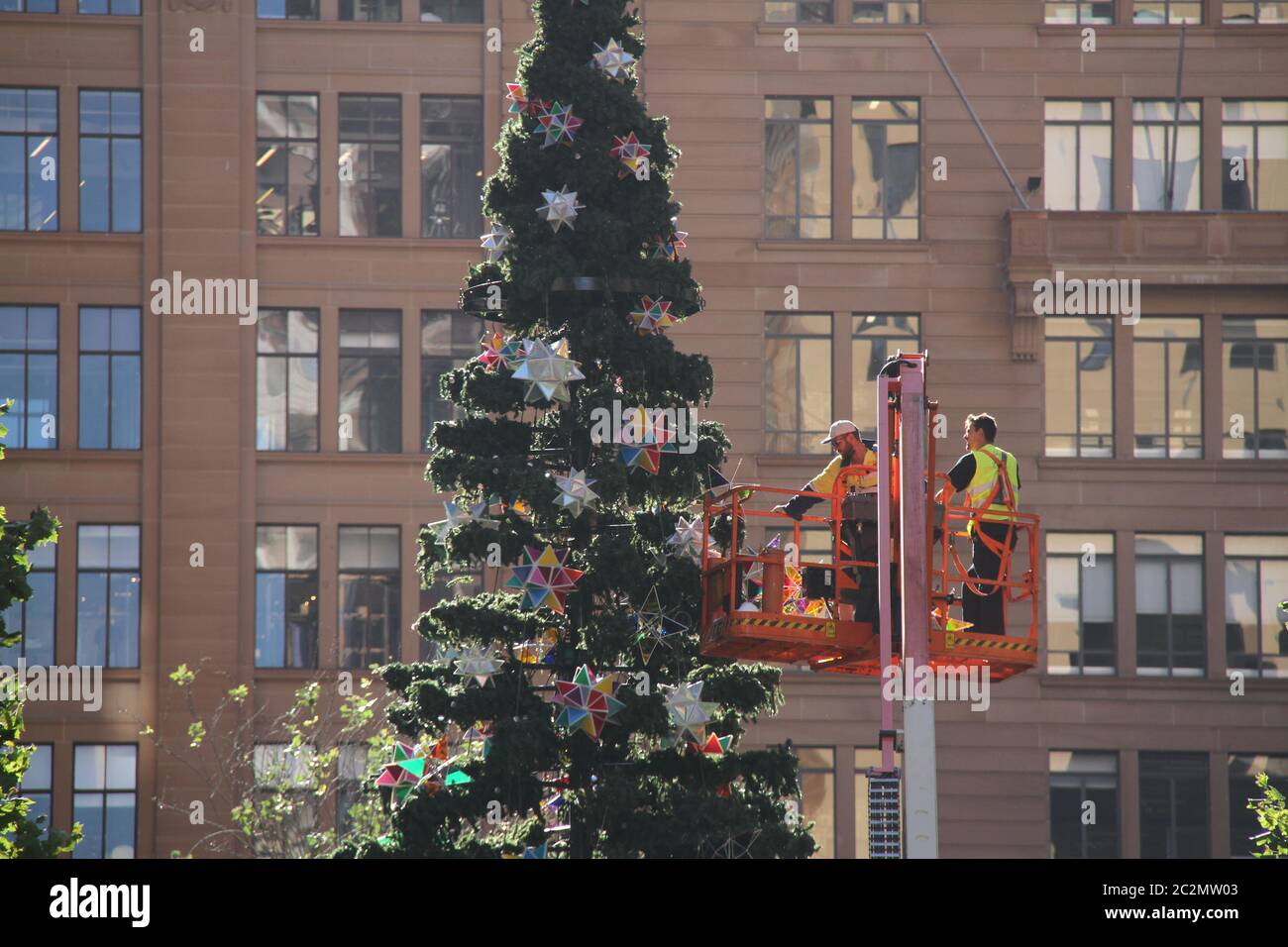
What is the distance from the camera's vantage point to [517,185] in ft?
67.3

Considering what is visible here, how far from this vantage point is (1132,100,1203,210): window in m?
38.6

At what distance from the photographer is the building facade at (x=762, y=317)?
3719cm

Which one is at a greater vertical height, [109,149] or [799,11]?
[799,11]

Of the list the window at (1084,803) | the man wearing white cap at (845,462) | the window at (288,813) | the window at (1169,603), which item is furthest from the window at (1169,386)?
the man wearing white cap at (845,462)

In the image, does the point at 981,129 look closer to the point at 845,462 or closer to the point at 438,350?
the point at 438,350

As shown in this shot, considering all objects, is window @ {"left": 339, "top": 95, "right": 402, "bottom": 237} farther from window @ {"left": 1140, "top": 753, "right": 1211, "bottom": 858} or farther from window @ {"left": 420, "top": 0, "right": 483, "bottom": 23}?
window @ {"left": 1140, "top": 753, "right": 1211, "bottom": 858}

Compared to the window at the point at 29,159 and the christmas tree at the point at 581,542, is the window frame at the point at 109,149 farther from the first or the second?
the christmas tree at the point at 581,542

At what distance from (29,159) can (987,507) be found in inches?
1034

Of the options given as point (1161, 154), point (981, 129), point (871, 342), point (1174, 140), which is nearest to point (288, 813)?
point (871, 342)

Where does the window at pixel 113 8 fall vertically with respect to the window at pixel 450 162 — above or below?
above

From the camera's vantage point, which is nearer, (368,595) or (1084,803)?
(1084,803)

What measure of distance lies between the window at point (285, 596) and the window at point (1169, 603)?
1574 centimetres

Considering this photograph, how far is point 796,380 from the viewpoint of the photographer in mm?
38156

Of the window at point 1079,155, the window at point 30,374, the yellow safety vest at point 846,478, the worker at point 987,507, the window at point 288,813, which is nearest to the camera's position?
the worker at point 987,507
